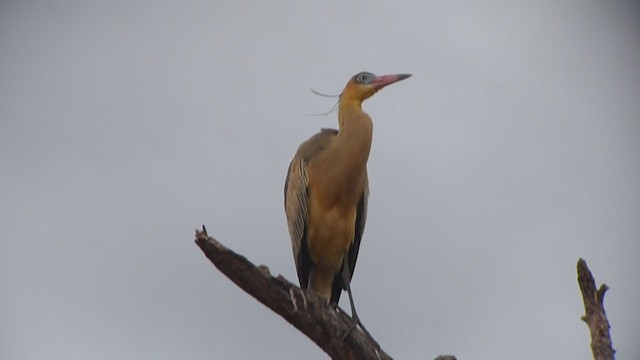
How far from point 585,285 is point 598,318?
0.20 m

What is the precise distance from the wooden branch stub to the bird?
1393 mm

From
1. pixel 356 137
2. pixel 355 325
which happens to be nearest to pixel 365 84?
pixel 356 137

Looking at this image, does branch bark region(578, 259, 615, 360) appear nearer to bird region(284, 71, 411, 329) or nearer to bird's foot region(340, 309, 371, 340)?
bird's foot region(340, 309, 371, 340)

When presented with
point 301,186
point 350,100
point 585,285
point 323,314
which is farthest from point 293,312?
point 350,100

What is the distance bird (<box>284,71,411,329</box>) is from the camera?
279 inches

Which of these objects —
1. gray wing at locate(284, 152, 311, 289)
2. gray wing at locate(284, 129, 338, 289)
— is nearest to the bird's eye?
gray wing at locate(284, 129, 338, 289)

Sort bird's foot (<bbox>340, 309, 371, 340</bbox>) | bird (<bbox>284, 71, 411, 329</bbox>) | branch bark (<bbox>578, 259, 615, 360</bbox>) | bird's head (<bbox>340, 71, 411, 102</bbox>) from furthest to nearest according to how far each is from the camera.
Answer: bird's head (<bbox>340, 71, 411, 102</bbox>) → bird (<bbox>284, 71, 411, 329</bbox>) → bird's foot (<bbox>340, 309, 371, 340</bbox>) → branch bark (<bbox>578, 259, 615, 360</bbox>)

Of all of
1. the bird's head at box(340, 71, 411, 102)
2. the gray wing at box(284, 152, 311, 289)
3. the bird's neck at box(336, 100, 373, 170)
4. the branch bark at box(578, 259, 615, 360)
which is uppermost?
the bird's head at box(340, 71, 411, 102)

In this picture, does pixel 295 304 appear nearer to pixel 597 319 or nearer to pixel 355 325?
pixel 355 325

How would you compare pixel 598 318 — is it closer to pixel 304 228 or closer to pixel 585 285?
pixel 585 285

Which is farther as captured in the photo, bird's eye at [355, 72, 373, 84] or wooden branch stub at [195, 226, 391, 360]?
bird's eye at [355, 72, 373, 84]

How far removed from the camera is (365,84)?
24.6ft

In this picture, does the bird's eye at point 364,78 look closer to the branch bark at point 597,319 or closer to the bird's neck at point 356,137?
the bird's neck at point 356,137

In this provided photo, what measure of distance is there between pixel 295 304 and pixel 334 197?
6.28 feet
